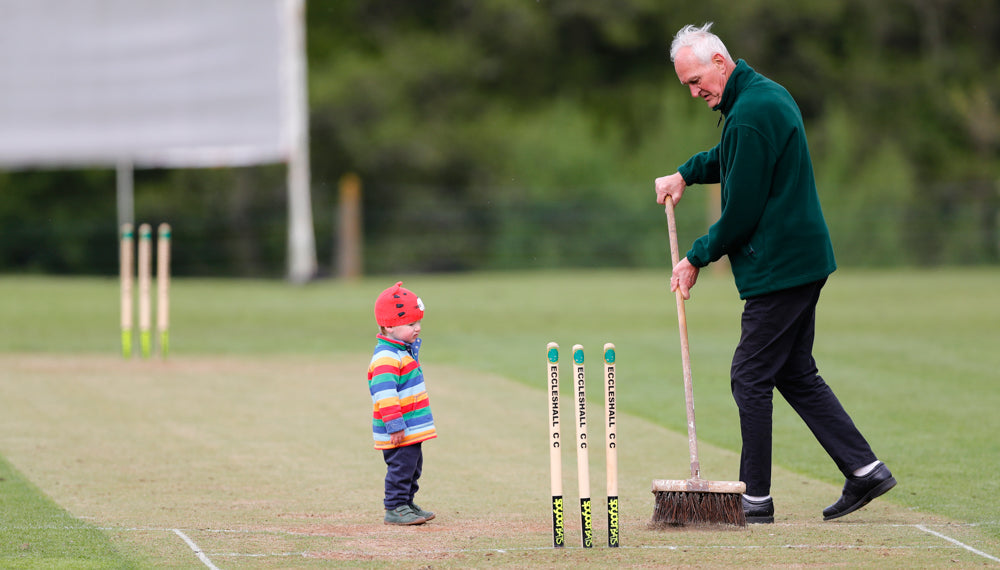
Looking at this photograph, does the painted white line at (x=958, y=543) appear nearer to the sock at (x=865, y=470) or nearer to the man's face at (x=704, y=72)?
the sock at (x=865, y=470)

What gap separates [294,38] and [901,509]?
19.9 meters

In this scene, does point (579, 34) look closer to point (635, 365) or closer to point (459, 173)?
point (459, 173)

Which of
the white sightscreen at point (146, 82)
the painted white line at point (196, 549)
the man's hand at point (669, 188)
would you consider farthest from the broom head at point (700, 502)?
the white sightscreen at point (146, 82)

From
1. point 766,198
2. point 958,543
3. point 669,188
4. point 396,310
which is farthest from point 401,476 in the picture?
point 958,543

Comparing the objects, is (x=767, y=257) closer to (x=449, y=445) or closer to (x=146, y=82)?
(x=449, y=445)

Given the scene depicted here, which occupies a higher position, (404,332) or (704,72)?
(704,72)

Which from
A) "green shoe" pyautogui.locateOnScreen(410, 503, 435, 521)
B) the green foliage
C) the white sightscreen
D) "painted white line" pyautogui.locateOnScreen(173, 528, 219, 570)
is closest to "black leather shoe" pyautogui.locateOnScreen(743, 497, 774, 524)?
"green shoe" pyautogui.locateOnScreen(410, 503, 435, 521)

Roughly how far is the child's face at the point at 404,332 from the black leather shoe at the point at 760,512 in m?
1.75

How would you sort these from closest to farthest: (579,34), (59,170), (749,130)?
1. (749,130)
2. (59,170)
3. (579,34)

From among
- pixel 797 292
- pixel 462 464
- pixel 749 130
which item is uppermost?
pixel 749 130

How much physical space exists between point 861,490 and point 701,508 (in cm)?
Answer: 88

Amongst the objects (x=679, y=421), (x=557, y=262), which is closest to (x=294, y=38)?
(x=557, y=262)

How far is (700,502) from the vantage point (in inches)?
236

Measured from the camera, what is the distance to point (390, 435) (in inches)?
248
